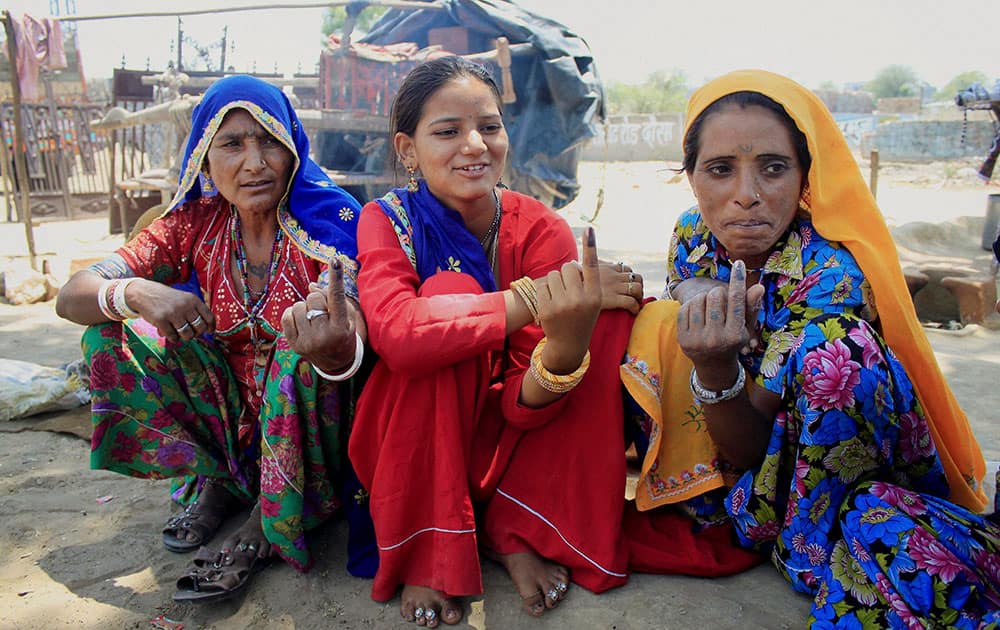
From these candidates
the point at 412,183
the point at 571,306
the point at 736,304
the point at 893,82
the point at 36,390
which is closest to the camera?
the point at 736,304

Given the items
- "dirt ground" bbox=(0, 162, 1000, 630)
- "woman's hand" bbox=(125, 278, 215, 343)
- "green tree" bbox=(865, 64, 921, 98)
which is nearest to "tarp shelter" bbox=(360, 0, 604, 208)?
→ "dirt ground" bbox=(0, 162, 1000, 630)

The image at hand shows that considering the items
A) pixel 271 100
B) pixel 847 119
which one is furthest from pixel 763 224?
pixel 847 119

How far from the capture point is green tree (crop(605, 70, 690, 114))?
3634 cm

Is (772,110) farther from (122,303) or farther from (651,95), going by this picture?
(651,95)

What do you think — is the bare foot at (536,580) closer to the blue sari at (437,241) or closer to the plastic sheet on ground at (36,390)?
the blue sari at (437,241)

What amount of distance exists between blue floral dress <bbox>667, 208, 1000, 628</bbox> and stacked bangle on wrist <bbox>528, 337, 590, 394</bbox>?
1.50ft

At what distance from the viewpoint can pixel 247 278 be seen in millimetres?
2516

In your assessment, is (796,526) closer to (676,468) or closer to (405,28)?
(676,468)

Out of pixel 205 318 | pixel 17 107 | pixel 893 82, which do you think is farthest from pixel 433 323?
pixel 893 82

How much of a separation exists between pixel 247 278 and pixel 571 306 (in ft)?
4.20

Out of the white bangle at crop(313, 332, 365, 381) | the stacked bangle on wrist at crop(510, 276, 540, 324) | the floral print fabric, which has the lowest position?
the floral print fabric

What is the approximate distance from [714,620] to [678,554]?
24 cm

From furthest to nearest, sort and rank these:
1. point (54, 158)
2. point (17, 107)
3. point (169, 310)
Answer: point (54, 158)
point (17, 107)
point (169, 310)

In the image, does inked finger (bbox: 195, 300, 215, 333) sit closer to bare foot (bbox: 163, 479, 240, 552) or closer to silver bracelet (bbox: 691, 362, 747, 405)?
bare foot (bbox: 163, 479, 240, 552)
